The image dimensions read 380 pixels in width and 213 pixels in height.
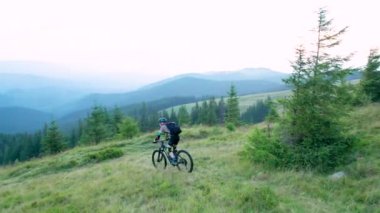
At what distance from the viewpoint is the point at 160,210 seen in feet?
30.0

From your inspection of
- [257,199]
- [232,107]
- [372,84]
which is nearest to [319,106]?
[257,199]

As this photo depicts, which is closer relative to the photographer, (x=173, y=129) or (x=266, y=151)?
(x=266, y=151)

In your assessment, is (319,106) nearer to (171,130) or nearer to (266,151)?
(266,151)

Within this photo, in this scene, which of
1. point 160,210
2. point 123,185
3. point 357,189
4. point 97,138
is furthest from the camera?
point 97,138

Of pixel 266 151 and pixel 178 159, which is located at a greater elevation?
pixel 266 151

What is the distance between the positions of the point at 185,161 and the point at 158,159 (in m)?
2.01

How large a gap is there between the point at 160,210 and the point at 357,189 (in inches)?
231

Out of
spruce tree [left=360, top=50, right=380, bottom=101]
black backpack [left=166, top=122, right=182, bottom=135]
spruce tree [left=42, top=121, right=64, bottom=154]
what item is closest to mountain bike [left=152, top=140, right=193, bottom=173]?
black backpack [left=166, top=122, right=182, bottom=135]

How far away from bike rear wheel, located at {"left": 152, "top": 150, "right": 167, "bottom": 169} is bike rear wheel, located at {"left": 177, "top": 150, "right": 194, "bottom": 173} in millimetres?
985

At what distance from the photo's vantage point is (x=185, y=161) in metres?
13.6

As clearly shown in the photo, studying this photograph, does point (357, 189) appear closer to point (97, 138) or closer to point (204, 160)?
point (204, 160)

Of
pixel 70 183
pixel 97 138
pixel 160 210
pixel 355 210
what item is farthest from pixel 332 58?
pixel 97 138

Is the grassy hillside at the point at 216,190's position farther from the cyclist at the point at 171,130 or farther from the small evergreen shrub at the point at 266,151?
the cyclist at the point at 171,130

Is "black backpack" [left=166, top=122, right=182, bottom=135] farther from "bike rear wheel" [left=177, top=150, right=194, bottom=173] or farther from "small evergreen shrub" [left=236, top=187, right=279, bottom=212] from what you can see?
"small evergreen shrub" [left=236, top=187, right=279, bottom=212]
